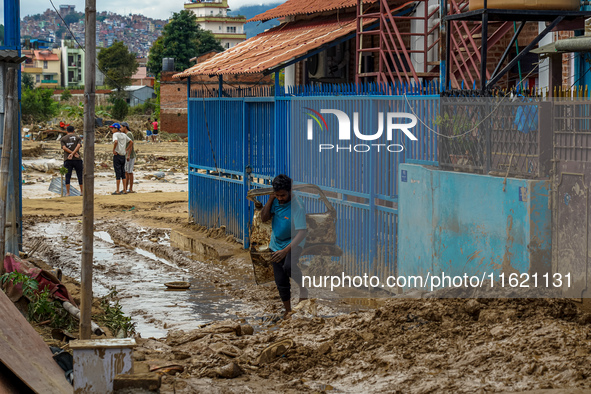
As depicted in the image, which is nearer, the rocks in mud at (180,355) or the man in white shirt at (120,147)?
the rocks in mud at (180,355)

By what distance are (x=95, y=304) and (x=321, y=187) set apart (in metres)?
3.36

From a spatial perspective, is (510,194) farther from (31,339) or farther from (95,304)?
(95,304)

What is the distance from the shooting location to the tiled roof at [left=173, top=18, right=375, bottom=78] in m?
12.6

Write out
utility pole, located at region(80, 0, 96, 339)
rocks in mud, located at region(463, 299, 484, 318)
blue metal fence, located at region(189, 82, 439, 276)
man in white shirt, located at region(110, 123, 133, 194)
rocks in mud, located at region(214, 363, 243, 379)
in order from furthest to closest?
1. man in white shirt, located at region(110, 123, 133, 194)
2. blue metal fence, located at region(189, 82, 439, 276)
3. rocks in mud, located at region(463, 299, 484, 318)
4. rocks in mud, located at region(214, 363, 243, 379)
5. utility pole, located at region(80, 0, 96, 339)

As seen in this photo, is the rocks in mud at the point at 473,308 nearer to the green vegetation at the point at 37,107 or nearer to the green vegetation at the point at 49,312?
the green vegetation at the point at 49,312

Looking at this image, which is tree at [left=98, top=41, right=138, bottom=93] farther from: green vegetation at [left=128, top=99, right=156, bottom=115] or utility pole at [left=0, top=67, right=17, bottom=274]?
utility pole at [left=0, top=67, right=17, bottom=274]

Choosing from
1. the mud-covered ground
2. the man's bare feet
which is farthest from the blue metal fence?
the mud-covered ground

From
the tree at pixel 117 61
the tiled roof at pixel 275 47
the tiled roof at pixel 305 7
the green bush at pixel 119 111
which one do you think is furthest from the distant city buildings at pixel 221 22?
the tiled roof at pixel 275 47

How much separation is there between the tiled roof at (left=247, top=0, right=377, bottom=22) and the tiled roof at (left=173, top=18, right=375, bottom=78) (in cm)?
34

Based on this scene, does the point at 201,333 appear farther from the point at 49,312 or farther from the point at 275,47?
the point at 275,47

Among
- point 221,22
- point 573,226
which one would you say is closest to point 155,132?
point 573,226

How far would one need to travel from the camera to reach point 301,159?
10719mm

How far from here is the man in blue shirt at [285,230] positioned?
7.94 meters

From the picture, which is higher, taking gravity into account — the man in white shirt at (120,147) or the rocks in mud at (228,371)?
the man in white shirt at (120,147)
